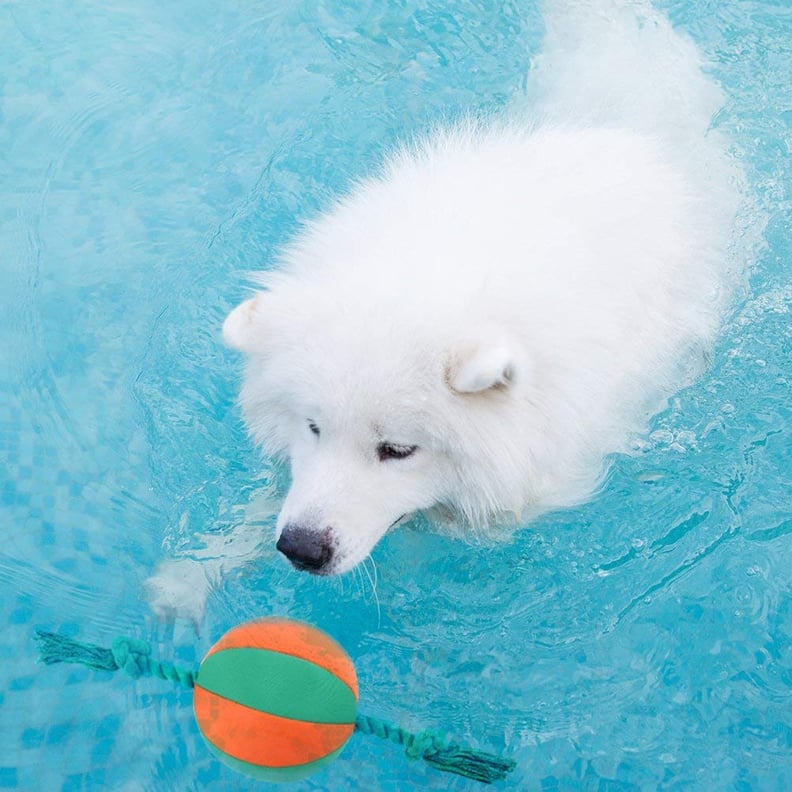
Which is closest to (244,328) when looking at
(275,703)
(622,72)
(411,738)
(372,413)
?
(372,413)

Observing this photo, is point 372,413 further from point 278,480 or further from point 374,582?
point 374,582

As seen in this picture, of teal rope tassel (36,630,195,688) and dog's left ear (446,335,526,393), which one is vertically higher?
dog's left ear (446,335,526,393)

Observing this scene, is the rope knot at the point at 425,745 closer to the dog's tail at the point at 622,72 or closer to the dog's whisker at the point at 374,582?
the dog's whisker at the point at 374,582

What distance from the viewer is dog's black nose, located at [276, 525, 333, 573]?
104 inches

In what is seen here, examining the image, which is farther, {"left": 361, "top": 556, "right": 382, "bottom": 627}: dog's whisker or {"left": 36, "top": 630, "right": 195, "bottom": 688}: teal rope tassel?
{"left": 361, "top": 556, "right": 382, "bottom": 627}: dog's whisker

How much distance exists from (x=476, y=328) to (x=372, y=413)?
0.39 metres

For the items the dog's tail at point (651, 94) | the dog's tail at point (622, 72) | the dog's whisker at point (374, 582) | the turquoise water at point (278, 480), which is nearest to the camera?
the turquoise water at point (278, 480)

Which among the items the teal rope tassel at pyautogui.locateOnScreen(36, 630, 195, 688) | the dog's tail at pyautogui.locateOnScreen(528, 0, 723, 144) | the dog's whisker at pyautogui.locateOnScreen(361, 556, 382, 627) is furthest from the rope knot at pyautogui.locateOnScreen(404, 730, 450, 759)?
the dog's tail at pyautogui.locateOnScreen(528, 0, 723, 144)

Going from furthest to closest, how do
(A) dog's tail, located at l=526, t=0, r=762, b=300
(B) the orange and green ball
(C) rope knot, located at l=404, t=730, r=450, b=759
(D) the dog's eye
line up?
(A) dog's tail, located at l=526, t=0, r=762, b=300, (D) the dog's eye, (C) rope knot, located at l=404, t=730, r=450, b=759, (B) the orange and green ball

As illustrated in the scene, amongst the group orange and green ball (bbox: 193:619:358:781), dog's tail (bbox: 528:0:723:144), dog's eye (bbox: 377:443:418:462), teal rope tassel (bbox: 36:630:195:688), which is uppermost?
dog's tail (bbox: 528:0:723:144)

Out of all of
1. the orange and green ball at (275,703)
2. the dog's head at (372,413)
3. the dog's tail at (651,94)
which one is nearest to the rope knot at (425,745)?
the orange and green ball at (275,703)

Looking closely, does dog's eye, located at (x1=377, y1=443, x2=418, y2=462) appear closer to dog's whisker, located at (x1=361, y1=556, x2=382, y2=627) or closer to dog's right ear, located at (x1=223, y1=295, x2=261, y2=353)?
dog's right ear, located at (x1=223, y1=295, x2=261, y2=353)

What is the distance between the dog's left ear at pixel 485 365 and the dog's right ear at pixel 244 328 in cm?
66

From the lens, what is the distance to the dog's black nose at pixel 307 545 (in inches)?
104
